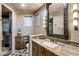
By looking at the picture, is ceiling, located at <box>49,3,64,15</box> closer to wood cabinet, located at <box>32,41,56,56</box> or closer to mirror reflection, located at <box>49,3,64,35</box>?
mirror reflection, located at <box>49,3,64,35</box>

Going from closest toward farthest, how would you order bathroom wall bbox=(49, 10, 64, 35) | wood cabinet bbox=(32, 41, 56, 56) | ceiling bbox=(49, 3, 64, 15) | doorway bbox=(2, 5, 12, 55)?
wood cabinet bbox=(32, 41, 56, 56), ceiling bbox=(49, 3, 64, 15), bathroom wall bbox=(49, 10, 64, 35), doorway bbox=(2, 5, 12, 55)

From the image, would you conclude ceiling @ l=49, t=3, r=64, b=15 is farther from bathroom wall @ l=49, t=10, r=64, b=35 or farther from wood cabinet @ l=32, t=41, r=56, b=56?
wood cabinet @ l=32, t=41, r=56, b=56

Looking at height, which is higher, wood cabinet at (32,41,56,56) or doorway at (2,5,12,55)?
doorway at (2,5,12,55)

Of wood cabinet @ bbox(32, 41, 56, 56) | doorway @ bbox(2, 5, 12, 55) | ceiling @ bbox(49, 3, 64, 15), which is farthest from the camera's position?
doorway @ bbox(2, 5, 12, 55)

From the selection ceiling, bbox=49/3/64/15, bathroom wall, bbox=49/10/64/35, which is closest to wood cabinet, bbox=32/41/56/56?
bathroom wall, bbox=49/10/64/35

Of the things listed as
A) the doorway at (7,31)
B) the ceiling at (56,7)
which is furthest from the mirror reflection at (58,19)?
the doorway at (7,31)

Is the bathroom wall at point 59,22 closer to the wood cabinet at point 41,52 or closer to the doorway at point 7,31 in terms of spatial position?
the wood cabinet at point 41,52

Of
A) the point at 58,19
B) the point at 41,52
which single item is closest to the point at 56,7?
the point at 58,19

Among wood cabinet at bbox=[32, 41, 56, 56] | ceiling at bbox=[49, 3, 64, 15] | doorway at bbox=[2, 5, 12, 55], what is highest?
ceiling at bbox=[49, 3, 64, 15]

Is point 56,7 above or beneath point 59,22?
above

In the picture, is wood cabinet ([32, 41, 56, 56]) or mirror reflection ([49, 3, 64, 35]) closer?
wood cabinet ([32, 41, 56, 56])

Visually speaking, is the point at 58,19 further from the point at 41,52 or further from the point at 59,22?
the point at 41,52

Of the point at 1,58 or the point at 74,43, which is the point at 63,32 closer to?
the point at 74,43

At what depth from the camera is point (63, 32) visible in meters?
1.93
